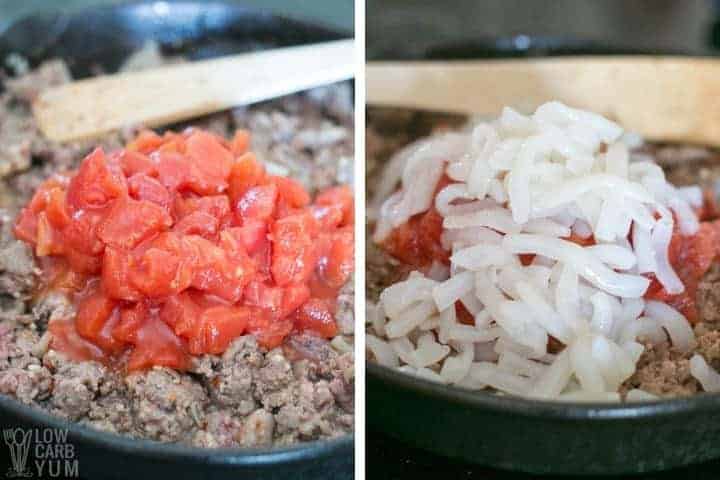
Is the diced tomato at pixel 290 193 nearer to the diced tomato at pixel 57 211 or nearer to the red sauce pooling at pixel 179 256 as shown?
the red sauce pooling at pixel 179 256

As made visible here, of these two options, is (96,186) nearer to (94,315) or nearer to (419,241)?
(94,315)

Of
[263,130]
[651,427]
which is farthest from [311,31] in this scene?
[651,427]

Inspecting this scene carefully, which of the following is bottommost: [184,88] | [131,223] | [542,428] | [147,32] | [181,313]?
[542,428]

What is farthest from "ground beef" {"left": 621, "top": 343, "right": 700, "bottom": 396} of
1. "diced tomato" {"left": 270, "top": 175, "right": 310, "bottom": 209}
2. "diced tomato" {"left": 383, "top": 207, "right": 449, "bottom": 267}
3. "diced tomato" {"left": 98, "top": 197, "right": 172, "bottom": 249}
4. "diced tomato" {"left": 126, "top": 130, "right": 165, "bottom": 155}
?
"diced tomato" {"left": 126, "top": 130, "right": 165, "bottom": 155}

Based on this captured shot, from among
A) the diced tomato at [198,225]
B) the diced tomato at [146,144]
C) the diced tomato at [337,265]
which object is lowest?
the diced tomato at [337,265]

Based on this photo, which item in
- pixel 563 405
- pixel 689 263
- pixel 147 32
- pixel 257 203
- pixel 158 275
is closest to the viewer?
pixel 563 405

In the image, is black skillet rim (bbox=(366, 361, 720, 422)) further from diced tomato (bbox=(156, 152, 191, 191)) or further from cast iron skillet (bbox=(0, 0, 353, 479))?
cast iron skillet (bbox=(0, 0, 353, 479))

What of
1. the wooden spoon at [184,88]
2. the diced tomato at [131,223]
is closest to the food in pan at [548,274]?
the diced tomato at [131,223]

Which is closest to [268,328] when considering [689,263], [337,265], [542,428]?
[337,265]
